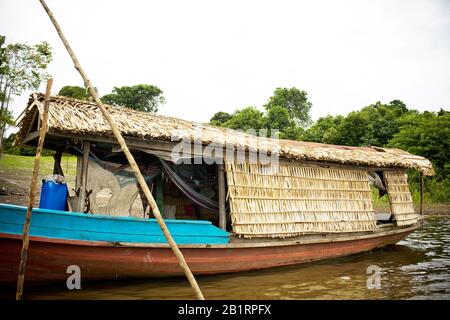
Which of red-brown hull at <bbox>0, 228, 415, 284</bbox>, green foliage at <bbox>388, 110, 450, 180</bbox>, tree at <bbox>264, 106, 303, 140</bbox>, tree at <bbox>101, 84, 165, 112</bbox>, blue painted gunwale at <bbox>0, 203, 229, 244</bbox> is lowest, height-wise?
red-brown hull at <bbox>0, 228, 415, 284</bbox>

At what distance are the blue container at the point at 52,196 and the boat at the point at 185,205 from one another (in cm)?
4

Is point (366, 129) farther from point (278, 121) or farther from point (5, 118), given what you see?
point (5, 118)

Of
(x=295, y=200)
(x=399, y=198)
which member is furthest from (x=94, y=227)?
(x=399, y=198)

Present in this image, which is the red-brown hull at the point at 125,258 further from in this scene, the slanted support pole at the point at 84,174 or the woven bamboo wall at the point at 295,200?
the slanted support pole at the point at 84,174

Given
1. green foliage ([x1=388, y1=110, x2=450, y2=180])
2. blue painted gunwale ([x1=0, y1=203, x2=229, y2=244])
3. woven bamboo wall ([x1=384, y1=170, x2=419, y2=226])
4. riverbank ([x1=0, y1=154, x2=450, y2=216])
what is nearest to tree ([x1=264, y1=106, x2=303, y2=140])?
green foliage ([x1=388, y1=110, x2=450, y2=180])

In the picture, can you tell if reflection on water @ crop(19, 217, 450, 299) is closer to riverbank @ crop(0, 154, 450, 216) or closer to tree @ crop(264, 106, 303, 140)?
riverbank @ crop(0, 154, 450, 216)

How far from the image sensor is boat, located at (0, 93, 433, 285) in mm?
5105

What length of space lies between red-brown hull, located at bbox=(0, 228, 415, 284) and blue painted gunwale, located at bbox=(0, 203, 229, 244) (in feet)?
0.35

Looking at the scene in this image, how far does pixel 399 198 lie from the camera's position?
9844mm

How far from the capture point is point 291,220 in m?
7.29

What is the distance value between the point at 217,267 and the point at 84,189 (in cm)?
272

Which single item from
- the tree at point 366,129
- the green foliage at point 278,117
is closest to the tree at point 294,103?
the green foliage at point 278,117

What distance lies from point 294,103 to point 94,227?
34.2 meters
